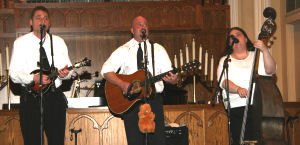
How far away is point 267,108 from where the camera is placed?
3.90 meters

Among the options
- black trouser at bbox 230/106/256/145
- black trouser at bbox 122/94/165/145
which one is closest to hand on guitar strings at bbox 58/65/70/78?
black trouser at bbox 122/94/165/145

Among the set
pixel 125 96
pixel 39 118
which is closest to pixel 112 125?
pixel 125 96

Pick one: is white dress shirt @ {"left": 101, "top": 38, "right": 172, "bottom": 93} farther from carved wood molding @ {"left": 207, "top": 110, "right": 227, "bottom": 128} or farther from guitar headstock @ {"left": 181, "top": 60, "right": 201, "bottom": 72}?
carved wood molding @ {"left": 207, "top": 110, "right": 227, "bottom": 128}

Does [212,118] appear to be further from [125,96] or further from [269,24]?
[269,24]

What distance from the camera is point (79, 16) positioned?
7.67 metres

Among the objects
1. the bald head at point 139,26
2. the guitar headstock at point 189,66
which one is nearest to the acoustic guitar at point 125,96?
the guitar headstock at point 189,66

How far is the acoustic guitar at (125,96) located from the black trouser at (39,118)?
23.8 inches

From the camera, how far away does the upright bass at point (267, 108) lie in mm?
3863

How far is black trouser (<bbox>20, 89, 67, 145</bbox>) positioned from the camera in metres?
4.17

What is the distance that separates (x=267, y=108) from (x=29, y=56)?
2.65 meters

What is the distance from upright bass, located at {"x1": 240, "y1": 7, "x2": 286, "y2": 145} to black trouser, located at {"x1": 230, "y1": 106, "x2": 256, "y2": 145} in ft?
0.80

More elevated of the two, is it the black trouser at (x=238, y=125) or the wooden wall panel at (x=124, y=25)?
the wooden wall panel at (x=124, y=25)

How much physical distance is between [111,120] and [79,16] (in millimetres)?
2850

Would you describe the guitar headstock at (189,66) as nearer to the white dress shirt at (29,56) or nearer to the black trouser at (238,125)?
the black trouser at (238,125)
